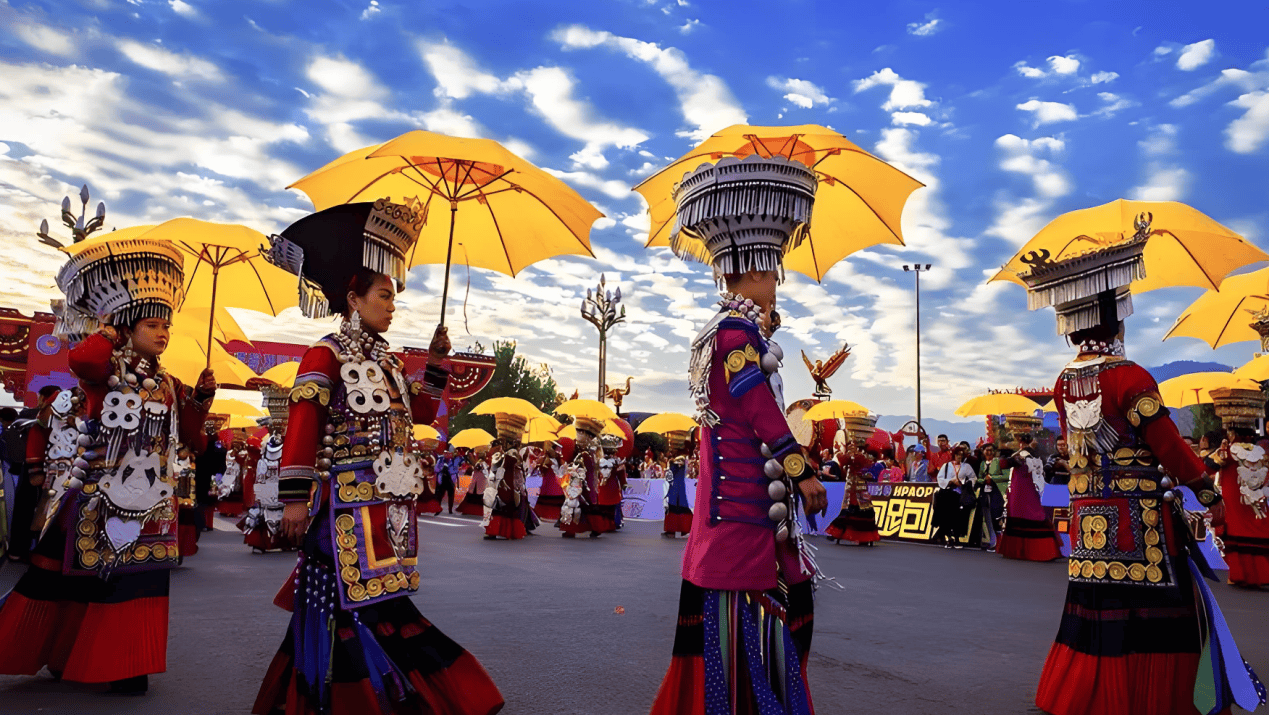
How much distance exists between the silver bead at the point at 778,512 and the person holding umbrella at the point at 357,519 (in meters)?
1.64

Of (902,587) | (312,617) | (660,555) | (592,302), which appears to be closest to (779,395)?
(312,617)

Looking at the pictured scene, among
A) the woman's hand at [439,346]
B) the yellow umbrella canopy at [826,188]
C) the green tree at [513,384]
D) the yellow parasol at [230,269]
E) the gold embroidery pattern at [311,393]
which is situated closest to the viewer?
the gold embroidery pattern at [311,393]

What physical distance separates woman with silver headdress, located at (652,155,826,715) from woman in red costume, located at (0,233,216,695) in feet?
9.73

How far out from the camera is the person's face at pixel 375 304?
12.9 ft

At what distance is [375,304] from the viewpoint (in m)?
3.95

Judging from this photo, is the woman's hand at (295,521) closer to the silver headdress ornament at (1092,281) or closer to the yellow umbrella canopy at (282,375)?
the silver headdress ornament at (1092,281)

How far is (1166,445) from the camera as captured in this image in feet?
13.2

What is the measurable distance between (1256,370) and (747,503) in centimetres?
1175

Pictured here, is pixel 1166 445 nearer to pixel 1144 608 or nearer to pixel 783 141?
pixel 1144 608

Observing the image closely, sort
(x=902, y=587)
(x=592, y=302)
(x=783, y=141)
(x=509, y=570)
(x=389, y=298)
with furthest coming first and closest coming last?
1. (x=592, y=302)
2. (x=509, y=570)
3. (x=902, y=587)
4. (x=783, y=141)
5. (x=389, y=298)

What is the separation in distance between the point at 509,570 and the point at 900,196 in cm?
686

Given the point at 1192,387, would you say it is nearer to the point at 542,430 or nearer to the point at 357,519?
the point at 542,430

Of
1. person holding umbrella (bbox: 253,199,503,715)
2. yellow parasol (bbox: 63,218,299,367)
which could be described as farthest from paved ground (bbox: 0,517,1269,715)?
yellow parasol (bbox: 63,218,299,367)

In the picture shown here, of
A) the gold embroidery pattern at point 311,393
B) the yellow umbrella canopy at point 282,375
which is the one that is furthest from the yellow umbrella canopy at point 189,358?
the gold embroidery pattern at point 311,393
